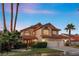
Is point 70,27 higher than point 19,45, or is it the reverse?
point 70,27

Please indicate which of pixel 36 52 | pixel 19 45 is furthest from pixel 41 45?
pixel 19 45

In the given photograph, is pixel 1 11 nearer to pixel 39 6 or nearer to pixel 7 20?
pixel 7 20

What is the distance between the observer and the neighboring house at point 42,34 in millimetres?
1724

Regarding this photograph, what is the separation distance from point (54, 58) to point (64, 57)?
0.08 m

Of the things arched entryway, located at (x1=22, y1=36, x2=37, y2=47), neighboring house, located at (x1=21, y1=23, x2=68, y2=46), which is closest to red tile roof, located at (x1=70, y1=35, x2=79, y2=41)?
neighboring house, located at (x1=21, y1=23, x2=68, y2=46)

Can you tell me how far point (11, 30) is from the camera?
1740 mm

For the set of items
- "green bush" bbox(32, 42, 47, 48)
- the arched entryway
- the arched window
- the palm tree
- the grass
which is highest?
the palm tree

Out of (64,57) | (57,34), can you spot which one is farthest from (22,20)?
(64,57)

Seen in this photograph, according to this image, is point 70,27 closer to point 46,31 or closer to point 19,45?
point 46,31

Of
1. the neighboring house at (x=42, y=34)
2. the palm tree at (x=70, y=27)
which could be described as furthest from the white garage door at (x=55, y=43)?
the palm tree at (x=70, y=27)

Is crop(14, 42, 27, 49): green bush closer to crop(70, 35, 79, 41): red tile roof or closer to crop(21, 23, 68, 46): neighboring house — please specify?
crop(21, 23, 68, 46): neighboring house

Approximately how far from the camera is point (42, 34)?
5.68 ft

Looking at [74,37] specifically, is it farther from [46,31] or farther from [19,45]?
[19,45]

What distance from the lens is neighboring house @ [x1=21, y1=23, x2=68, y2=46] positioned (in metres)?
1.72
